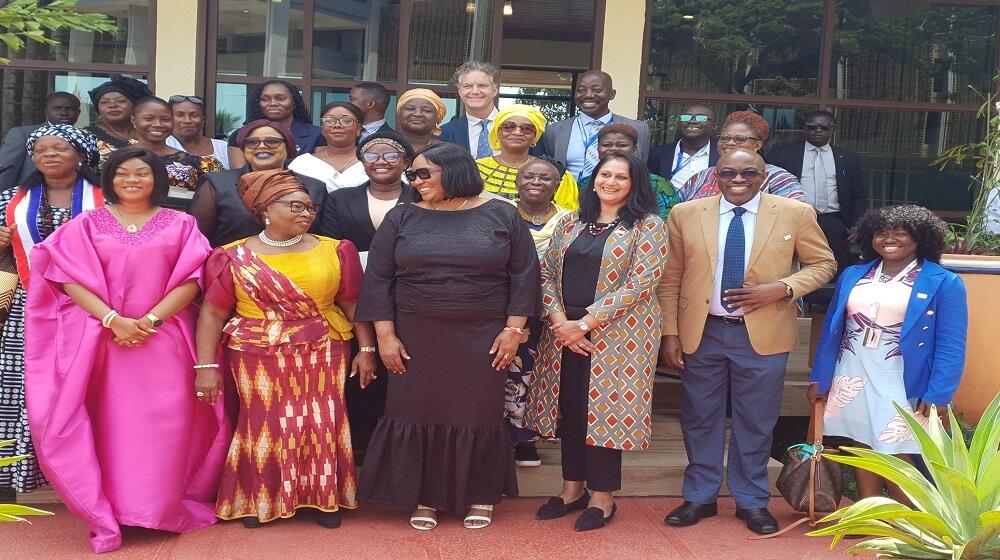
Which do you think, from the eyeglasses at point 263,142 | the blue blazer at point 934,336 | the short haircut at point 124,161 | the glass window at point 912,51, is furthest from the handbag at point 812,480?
the glass window at point 912,51

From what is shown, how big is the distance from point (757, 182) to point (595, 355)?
3.46 ft

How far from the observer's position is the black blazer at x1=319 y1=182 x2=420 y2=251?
425 cm

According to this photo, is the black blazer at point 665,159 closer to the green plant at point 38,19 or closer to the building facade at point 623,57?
the building facade at point 623,57

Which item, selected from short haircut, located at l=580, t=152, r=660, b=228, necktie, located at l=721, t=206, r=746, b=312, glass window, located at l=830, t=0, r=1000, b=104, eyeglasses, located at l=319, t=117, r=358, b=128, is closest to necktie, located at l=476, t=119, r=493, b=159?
eyeglasses, located at l=319, t=117, r=358, b=128

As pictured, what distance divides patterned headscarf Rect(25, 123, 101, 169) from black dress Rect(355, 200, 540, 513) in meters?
1.39

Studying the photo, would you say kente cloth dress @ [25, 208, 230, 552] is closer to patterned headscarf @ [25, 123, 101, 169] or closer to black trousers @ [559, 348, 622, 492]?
patterned headscarf @ [25, 123, 101, 169]

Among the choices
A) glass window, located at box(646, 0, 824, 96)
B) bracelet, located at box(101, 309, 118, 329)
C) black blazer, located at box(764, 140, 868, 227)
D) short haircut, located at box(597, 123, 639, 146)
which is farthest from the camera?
glass window, located at box(646, 0, 824, 96)

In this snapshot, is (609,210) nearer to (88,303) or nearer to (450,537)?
(450,537)

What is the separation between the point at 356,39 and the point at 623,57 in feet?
6.30

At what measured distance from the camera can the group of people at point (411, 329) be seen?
385cm

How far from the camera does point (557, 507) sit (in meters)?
4.25

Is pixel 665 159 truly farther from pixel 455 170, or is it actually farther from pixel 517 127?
pixel 455 170

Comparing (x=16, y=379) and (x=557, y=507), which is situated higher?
(x=16, y=379)

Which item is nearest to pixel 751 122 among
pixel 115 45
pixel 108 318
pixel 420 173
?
pixel 420 173
